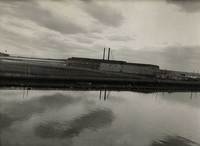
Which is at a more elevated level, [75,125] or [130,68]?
[130,68]

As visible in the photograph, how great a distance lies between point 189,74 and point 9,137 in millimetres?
35470

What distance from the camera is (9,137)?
27.3 ft

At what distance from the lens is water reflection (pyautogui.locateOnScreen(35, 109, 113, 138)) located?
30.2ft

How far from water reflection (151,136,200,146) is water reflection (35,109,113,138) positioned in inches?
95.8

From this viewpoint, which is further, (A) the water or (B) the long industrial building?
(B) the long industrial building

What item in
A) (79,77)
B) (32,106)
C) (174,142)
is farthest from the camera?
(79,77)

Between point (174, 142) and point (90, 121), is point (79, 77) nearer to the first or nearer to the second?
point (90, 121)

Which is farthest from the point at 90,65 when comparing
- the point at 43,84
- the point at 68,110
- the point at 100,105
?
the point at 68,110

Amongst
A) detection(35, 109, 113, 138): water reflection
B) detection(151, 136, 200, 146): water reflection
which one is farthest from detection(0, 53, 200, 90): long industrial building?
detection(151, 136, 200, 146): water reflection

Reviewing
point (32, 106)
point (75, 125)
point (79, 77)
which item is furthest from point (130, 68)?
point (75, 125)

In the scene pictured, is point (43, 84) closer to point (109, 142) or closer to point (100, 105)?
point (100, 105)

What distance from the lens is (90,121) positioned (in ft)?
37.4

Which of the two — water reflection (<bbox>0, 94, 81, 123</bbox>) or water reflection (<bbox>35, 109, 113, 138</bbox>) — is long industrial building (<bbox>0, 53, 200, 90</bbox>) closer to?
water reflection (<bbox>0, 94, 81, 123</bbox>)

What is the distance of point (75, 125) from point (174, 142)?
147 inches
